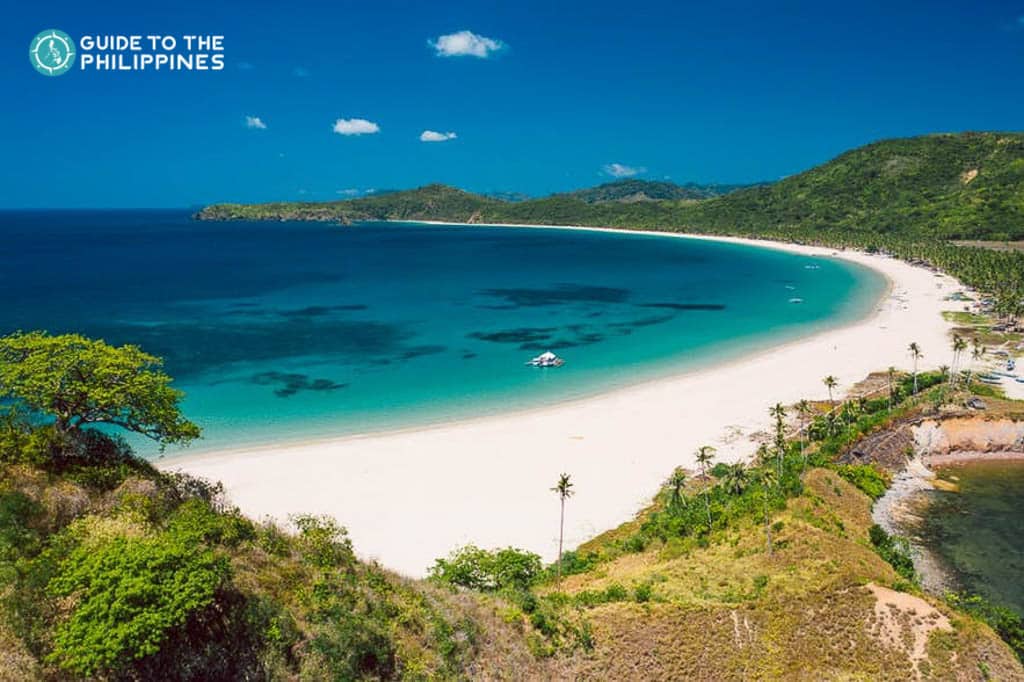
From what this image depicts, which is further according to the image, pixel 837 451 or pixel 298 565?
pixel 837 451

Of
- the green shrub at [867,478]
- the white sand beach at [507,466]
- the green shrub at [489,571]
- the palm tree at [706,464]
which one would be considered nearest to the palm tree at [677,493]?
the palm tree at [706,464]

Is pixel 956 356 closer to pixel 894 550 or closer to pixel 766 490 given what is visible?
pixel 894 550

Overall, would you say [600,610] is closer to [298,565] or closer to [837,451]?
[298,565]

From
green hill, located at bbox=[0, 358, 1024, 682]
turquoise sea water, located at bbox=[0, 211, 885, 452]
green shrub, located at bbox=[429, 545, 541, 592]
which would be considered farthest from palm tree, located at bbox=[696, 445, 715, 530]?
turquoise sea water, located at bbox=[0, 211, 885, 452]

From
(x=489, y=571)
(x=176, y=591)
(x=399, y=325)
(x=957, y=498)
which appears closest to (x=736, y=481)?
(x=957, y=498)

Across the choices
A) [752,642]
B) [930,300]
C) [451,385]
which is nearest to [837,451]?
[752,642]
